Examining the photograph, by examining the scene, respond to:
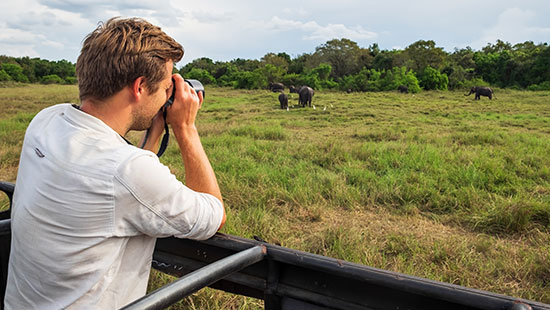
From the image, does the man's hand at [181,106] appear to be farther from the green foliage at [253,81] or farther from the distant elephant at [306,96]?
the green foliage at [253,81]

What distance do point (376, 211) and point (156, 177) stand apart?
281 centimetres

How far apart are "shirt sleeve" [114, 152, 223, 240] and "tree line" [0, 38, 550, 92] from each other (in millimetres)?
23740

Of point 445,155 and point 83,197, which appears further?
point 445,155

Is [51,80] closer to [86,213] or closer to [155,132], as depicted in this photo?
[155,132]

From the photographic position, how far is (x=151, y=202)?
3.23 feet

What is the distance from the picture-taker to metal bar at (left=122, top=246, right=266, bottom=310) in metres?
0.87

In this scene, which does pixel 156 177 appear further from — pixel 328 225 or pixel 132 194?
pixel 328 225

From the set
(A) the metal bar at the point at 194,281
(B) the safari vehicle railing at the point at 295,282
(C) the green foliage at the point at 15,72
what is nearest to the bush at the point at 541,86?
(B) the safari vehicle railing at the point at 295,282

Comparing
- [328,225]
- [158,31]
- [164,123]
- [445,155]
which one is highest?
[158,31]

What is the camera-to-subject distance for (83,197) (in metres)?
0.94

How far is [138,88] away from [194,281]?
1.62ft

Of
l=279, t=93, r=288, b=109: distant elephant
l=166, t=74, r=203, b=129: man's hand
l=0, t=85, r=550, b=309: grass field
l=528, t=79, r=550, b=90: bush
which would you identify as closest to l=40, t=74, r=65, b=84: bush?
l=279, t=93, r=288, b=109: distant elephant

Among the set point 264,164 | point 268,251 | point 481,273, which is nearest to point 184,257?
point 268,251

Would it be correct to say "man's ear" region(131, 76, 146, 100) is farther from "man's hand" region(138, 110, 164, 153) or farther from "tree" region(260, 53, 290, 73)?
"tree" region(260, 53, 290, 73)
